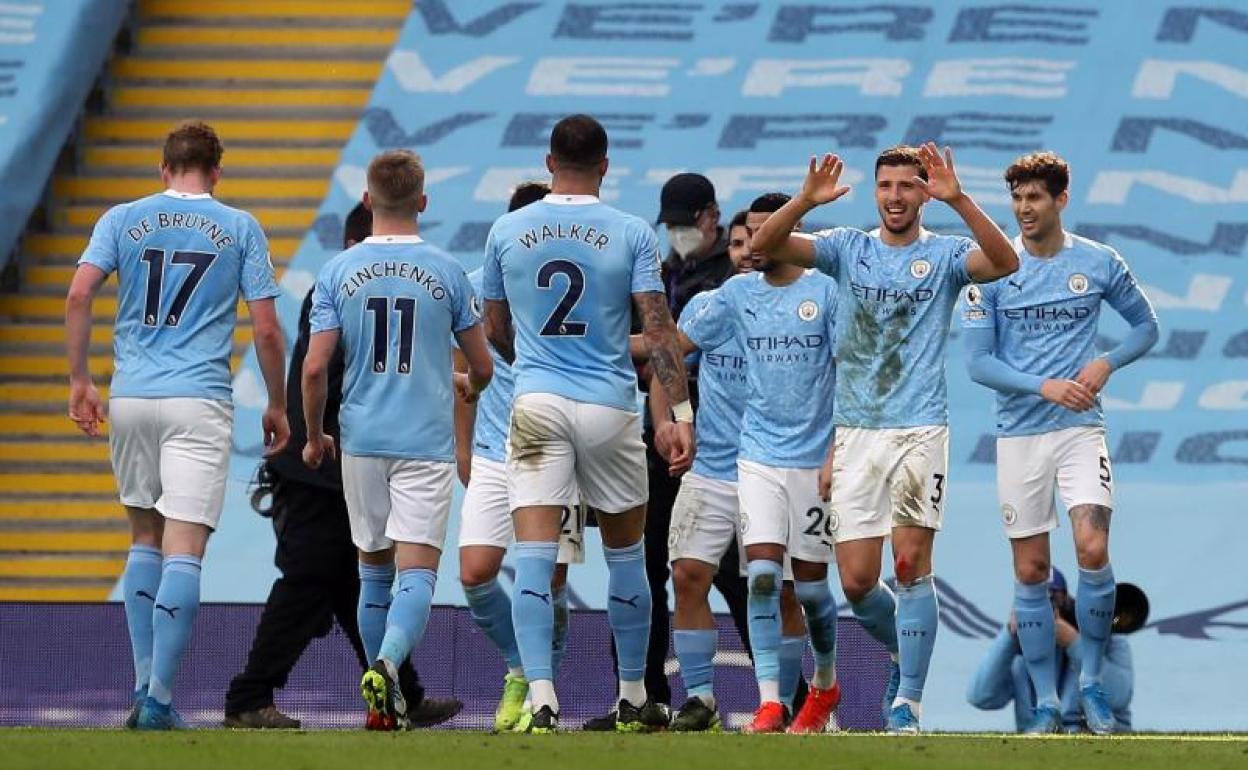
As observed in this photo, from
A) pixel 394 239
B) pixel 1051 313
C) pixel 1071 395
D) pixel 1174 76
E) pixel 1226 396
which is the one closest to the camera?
pixel 394 239

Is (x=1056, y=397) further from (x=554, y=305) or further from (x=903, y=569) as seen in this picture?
(x=554, y=305)

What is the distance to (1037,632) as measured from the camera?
10.8 metres

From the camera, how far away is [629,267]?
937 cm

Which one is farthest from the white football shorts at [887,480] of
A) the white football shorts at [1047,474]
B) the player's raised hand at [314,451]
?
the player's raised hand at [314,451]

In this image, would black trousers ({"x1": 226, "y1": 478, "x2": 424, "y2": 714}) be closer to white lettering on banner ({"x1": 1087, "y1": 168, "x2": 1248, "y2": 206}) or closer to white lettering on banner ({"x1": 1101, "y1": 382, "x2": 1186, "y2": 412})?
white lettering on banner ({"x1": 1101, "y1": 382, "x2": 1186, "y2": 412})

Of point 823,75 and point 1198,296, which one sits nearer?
point 1198,296

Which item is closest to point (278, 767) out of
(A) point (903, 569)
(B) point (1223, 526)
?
(A) point (903, 569)

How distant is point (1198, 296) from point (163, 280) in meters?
9.47

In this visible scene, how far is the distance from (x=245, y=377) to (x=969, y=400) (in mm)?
4841

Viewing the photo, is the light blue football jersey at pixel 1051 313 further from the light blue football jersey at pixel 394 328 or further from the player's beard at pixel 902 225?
the light blue football jersey at pixel 394 328

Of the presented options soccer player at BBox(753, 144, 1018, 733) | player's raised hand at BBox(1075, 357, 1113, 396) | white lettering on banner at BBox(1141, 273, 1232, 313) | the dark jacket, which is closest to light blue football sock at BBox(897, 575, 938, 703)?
soccer player at BBox(753, 144, 1018, 733)

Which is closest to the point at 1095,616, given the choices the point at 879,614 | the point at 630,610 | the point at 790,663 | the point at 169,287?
the point at 879,614

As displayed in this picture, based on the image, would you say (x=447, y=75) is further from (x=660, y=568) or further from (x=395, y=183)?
(x=395, y=183)

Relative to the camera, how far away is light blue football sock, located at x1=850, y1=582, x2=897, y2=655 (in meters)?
10.5
